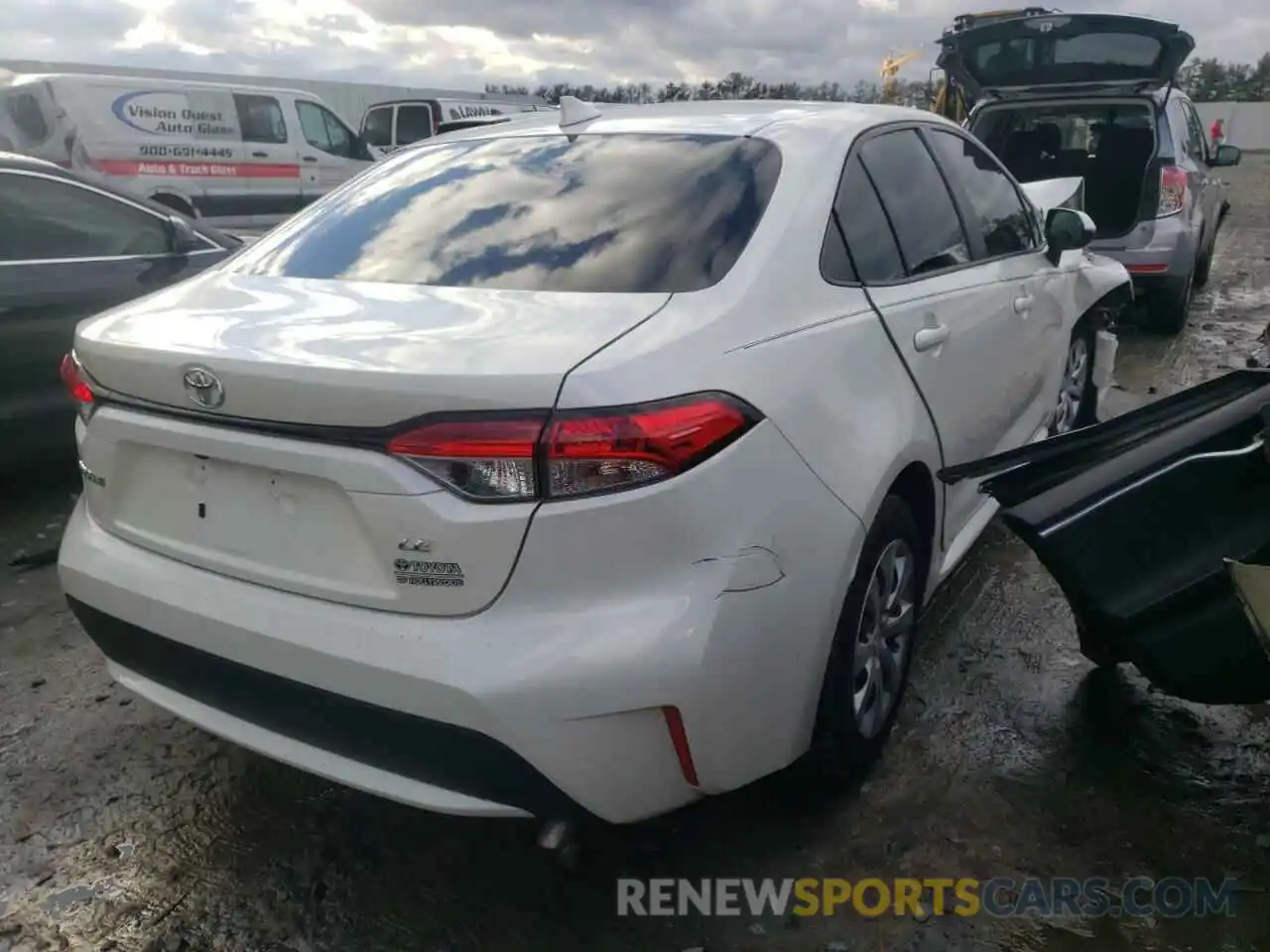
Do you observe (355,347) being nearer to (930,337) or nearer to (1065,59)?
(930,337)

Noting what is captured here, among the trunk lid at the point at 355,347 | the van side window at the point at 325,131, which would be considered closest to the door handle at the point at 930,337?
the trunk lid at the point at 355,347

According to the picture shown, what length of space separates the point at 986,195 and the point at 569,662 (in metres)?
2.77

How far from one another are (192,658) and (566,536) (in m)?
0.93

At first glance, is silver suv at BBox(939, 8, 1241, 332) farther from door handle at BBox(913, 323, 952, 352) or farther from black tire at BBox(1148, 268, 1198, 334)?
door handle at BBox(913, 323, 952, 352)

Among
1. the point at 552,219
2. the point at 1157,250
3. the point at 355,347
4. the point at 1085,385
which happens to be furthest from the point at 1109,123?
the point at 355,347

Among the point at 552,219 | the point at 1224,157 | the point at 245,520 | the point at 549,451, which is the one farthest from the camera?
the point at 1224,157

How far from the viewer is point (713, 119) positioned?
9.87 ft

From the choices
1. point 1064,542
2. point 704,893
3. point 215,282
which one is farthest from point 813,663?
point 215,282

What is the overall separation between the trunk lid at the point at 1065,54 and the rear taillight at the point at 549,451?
22.4 feet

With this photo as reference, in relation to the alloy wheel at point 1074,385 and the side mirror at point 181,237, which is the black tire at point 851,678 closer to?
the alloy wheel at point 1074,385

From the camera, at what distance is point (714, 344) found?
214cm

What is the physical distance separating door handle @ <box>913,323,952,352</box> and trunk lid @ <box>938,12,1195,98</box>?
552 centimetres

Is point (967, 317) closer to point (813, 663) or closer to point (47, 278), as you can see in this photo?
point (813, 663)

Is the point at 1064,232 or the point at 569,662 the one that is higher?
the point at 1064,232
